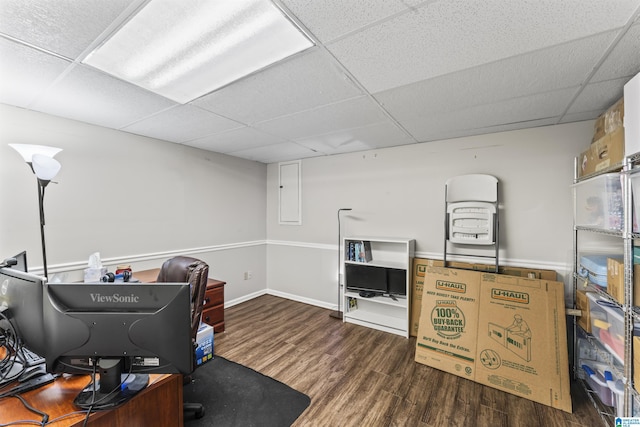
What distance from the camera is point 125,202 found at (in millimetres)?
2928

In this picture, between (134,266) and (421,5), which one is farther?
(134,266)

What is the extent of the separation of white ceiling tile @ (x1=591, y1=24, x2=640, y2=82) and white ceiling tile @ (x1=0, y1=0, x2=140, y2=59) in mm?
2384

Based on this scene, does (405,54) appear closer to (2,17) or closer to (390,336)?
(2,17)

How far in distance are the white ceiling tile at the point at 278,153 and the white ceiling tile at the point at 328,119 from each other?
0.54m

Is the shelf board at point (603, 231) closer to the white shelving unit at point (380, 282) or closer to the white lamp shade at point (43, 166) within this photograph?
the white shelving unit at point (380, 282)

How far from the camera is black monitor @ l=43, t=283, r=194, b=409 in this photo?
3.44 feet

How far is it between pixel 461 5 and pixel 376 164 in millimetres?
2474

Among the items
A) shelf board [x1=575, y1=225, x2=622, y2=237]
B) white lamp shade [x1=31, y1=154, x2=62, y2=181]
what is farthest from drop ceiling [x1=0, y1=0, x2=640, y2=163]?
shelf board [x1=575, y1=225, x2=622, y2=237]

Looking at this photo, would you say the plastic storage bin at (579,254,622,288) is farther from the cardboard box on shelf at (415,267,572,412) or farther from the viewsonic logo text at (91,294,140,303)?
the viewsonic logo text at (91,294,140,303)

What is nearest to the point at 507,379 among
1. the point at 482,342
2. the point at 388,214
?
the point at 482,342

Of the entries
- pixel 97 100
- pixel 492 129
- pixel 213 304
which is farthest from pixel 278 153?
pixel 492 129

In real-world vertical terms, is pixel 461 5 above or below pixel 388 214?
above

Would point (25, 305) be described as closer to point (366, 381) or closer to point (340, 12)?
point (340, 12)

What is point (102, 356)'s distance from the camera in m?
1.06
